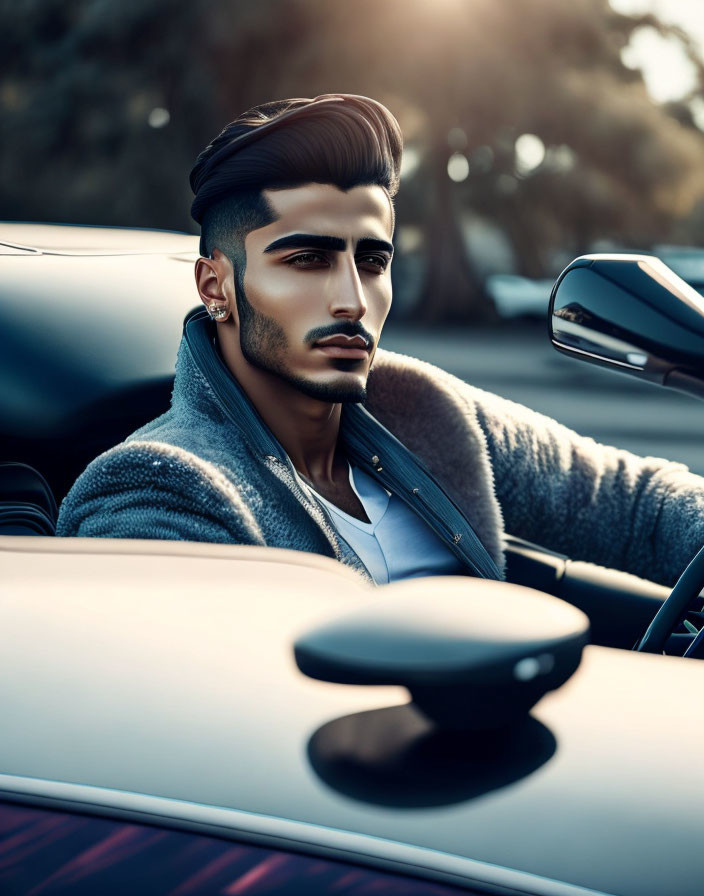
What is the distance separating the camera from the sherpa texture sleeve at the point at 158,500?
62.6 inches

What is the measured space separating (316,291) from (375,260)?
0.41 ft

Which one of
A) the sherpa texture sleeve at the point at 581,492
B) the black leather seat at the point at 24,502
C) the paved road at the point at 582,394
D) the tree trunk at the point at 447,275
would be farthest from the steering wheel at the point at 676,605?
the tree trunk at the point at 447,275

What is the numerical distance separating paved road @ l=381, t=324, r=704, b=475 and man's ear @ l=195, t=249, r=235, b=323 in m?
3.06

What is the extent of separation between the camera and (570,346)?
1536mm

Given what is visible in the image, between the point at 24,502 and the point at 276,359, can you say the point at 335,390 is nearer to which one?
the point at 276,359

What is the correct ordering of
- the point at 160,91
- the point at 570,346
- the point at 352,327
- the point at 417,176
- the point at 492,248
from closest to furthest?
the point at 570,346 → the point at 352,327 → the point at 160,91 → the point at 417,176 → the point at 492,248

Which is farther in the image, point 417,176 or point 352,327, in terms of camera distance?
point 417,176

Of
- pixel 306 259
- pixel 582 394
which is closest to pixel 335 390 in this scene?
pixel 306 259

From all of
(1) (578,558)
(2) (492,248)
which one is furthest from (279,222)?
(2) (492,248)

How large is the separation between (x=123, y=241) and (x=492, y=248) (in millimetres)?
39602

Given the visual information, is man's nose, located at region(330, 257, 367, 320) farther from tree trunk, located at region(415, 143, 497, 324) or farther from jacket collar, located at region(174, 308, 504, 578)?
tree trunk, located at region(415, 143, 497, 324)

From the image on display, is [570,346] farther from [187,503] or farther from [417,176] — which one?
[417,176]

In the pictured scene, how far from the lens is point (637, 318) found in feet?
4.74

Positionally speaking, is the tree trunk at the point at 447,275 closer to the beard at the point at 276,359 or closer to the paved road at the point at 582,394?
the paved road at the point at 582,394
